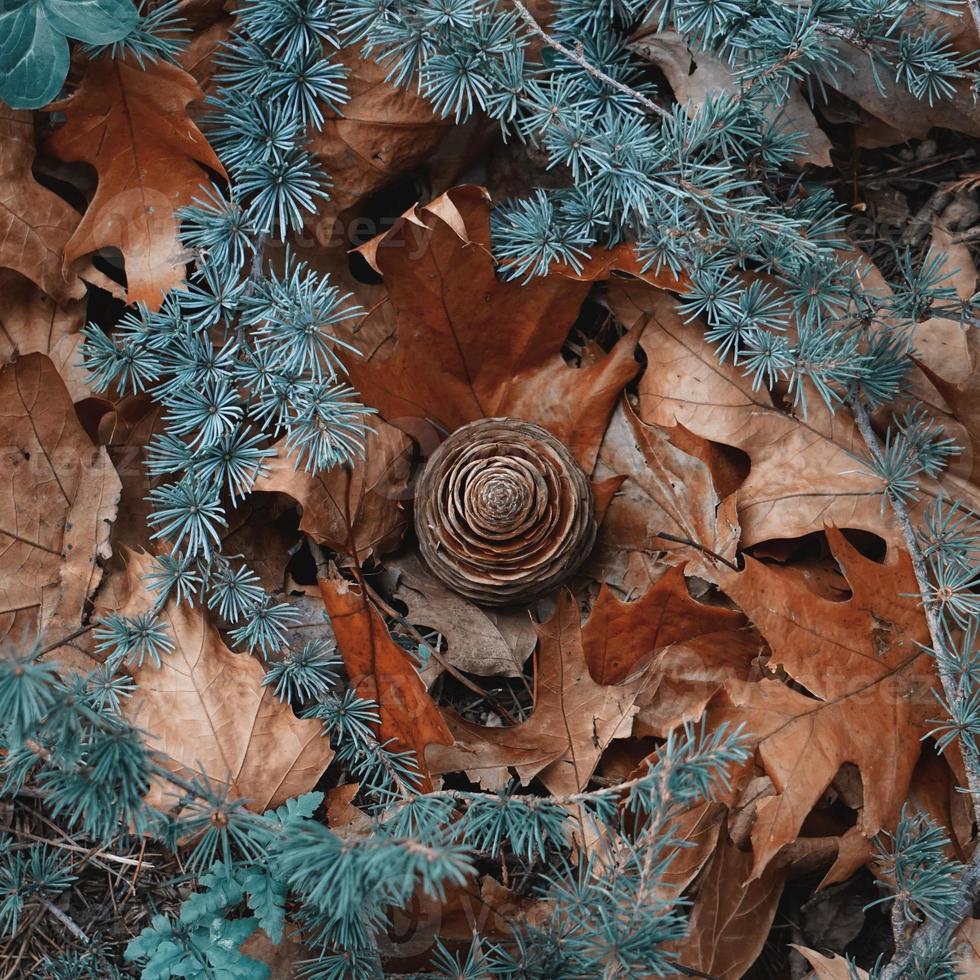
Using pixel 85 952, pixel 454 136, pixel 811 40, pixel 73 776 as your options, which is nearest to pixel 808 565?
pixel 811 40

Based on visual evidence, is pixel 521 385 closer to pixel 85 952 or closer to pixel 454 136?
pixel 454 136

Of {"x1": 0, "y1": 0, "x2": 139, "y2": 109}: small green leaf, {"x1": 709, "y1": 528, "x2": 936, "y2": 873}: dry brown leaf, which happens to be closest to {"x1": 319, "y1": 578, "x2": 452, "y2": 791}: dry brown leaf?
{"x1": 709, "y1": 528, "x2": 936, "y2": 873}: dry brown leaf

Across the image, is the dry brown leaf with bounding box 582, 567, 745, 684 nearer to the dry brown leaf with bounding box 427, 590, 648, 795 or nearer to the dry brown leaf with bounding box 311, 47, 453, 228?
the dry brown leaf with bounding box 427, 590, 648, 795

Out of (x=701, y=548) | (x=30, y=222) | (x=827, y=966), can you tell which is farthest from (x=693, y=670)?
(x=30, y=222)

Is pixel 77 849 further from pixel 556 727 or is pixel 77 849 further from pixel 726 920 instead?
pixel 726 920

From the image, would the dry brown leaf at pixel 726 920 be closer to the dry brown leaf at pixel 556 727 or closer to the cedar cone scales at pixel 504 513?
the dry brown leaf at pixel 556 727

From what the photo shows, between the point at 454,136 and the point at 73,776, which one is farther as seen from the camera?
the point at 454,136
